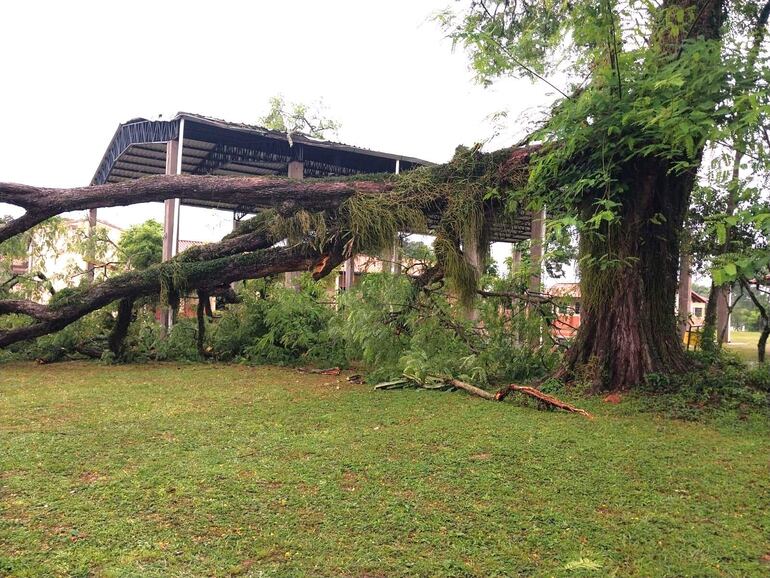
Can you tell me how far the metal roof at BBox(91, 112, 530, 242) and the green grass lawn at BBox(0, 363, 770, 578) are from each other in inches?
307

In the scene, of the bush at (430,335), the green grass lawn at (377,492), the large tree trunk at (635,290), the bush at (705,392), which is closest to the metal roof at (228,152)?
the bush at (430,335)

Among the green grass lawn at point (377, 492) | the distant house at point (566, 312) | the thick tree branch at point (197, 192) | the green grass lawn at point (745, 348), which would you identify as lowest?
the green grass lawn at point (745, 348)

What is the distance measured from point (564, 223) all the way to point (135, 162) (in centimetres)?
1501

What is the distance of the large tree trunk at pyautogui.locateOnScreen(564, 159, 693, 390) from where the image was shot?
5.98m

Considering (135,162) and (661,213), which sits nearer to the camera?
(661,213)

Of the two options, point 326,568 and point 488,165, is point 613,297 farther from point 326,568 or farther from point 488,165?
point 326,568

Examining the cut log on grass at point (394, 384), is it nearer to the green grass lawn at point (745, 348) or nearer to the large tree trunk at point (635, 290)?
the large tree trunk at point (635, 290)

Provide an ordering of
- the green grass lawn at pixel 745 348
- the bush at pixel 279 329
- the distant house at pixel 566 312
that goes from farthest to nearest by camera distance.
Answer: the green grass lawn at pixel 745 348, the bush at pixel 279 329, the distant house at pixel 566 312

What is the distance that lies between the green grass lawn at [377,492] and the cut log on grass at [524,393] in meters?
0.11

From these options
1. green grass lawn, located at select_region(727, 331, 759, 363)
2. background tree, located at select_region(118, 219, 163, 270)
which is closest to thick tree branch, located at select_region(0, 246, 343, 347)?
green grass lawn, located at select_region(727, 331, 759, 363)

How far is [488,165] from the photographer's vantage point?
7.37m

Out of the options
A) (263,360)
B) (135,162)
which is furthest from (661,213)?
(135,162)

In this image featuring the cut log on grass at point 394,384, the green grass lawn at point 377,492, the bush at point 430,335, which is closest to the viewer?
the green grass lawn at point 377,492

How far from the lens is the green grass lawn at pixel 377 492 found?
2395mm
